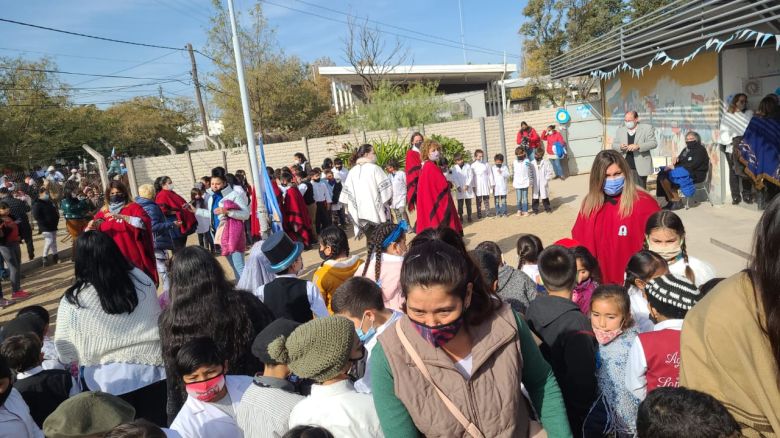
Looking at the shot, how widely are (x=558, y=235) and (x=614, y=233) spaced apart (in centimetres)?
A: 525

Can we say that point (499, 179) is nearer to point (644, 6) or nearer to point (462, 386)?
point (462, 386)

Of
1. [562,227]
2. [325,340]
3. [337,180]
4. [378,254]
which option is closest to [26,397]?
[325,340]

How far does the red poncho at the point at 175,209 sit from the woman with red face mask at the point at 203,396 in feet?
21.8

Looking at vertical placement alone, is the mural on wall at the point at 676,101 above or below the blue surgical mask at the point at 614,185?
above

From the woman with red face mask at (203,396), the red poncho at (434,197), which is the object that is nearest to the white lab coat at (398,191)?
the red poncho at (434,197)

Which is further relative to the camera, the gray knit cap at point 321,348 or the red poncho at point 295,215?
the red poncho at point 295,215

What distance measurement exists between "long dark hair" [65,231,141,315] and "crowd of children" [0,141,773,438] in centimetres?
1

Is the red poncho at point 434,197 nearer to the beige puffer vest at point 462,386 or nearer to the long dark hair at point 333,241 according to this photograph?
the long dark hair at point 333,241

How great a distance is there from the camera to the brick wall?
1811 centimetres

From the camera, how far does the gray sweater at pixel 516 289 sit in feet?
11.5

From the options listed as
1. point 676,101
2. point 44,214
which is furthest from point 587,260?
point 44,214

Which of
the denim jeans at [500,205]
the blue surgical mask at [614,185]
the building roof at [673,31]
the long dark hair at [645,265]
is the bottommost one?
the denim jeans at [500,205]

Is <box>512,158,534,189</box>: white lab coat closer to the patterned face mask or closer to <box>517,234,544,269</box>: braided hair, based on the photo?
<box>517,234,544,269</box>: braided hair

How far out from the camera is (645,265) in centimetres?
322
